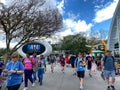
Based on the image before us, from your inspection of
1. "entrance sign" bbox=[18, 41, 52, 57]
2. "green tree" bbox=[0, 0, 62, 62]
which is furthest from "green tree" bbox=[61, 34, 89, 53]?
"green tree" bbox=[0, 0, 62, 62]

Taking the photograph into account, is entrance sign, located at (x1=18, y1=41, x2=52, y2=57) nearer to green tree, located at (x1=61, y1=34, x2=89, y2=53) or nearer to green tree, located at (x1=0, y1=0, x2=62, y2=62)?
green tree, located at (x1=0, y1=0, x2=62, y2=62)

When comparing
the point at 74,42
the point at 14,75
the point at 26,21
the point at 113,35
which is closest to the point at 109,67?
the point at 14,75

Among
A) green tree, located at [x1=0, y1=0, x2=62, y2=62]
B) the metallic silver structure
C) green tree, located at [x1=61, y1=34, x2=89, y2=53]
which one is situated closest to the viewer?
green tree, located at [x1=0, y1=0, x2=62, y2=62]

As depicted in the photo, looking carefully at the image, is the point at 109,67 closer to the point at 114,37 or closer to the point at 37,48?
the point at 37,48

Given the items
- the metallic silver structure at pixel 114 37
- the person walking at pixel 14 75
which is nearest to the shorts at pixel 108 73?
the person walking at pixel 14 75

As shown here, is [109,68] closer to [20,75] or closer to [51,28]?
[20,75]

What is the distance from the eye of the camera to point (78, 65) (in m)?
13.6

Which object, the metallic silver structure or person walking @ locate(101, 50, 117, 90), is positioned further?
the metallic silver structure

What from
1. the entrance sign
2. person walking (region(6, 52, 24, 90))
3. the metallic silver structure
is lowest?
person walking (region(6, 52, 24, 90))

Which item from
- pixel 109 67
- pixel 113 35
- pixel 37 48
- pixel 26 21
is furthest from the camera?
pixel 113 35

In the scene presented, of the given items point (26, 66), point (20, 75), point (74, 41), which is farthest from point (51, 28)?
point (74, 41)

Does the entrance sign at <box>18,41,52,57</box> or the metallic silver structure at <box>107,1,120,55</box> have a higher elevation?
the metallic silver structure at <box>107,1,120,55</box>

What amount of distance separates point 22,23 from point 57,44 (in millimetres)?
83347

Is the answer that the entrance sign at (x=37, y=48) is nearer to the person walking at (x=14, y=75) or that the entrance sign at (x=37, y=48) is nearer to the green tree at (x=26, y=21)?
the green tree at (x=26, y=21)
